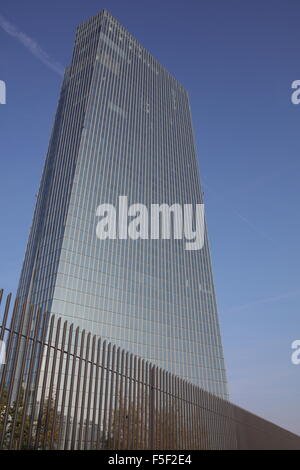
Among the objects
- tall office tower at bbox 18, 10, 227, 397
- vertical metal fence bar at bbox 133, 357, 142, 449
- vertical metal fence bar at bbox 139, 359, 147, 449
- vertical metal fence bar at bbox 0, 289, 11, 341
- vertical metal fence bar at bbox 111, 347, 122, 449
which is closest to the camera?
vertical metal fence bar at bbox 0, 289, 11, 341

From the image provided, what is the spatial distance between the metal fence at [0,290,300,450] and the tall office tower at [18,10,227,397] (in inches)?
2306

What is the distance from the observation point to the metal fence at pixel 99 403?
8.77 m

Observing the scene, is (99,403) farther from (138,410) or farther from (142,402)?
(142,402)

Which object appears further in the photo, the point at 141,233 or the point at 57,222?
the point at 141,233

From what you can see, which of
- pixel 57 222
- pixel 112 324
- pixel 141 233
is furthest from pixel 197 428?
pixel 141 233

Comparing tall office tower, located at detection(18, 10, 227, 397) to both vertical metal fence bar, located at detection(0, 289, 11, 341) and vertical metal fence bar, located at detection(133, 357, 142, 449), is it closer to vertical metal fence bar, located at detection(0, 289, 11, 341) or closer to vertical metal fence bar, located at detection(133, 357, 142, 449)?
vertical metal fence bar, located at detection(133, 357, 142, 449)

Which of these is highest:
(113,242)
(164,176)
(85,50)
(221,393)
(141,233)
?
(85,50)

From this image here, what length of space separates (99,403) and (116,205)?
78466 mm

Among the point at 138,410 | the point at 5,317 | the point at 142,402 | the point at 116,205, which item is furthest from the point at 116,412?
the point at 116,205

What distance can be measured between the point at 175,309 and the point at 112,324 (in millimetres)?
20999

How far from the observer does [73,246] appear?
7825 centimetres

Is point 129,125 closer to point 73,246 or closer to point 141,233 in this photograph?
point 141,233

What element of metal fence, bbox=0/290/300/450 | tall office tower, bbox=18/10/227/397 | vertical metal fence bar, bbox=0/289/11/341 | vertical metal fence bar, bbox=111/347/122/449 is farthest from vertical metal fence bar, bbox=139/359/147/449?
tall office tower, bbox=18/10/227/397

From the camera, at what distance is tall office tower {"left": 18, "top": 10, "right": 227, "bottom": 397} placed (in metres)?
78.6
